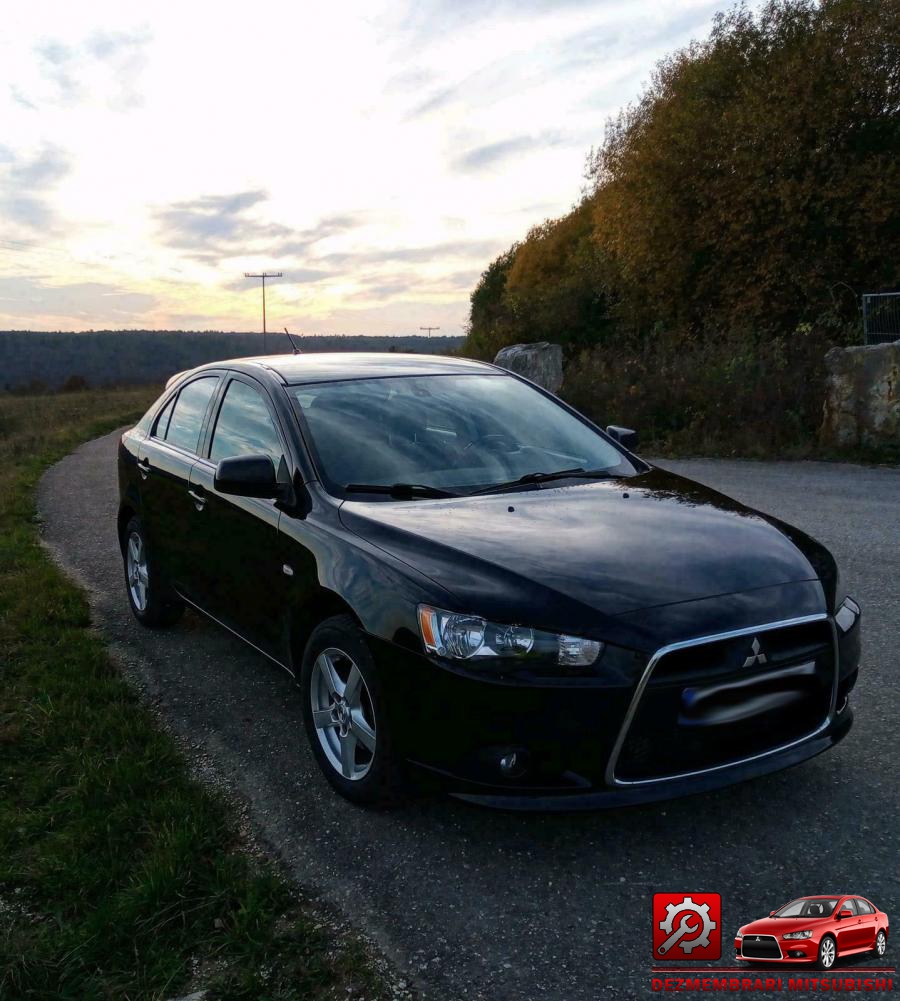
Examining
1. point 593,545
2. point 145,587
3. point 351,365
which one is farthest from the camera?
point 145,587

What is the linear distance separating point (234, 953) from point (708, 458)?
38.0 ft

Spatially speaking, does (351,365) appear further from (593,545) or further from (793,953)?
(793,953)

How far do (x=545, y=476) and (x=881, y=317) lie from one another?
13492mm

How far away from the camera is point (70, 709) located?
4.36m

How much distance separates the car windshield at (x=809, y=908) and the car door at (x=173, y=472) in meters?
3.36

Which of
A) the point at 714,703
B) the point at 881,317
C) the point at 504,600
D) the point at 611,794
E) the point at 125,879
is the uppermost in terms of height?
the point at 881,317

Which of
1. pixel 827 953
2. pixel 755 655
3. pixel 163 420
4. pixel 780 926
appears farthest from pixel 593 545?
pixel 163 420

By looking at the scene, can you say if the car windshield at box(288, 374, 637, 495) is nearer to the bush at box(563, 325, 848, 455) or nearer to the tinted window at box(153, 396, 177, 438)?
the tinted window at box(153, 396, 177, 438)

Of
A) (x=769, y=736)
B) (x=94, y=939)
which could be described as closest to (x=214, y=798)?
(x=94, y=939)

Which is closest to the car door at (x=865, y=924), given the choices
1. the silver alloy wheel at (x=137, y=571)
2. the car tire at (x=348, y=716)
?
the car tire at (x=348, y=716)

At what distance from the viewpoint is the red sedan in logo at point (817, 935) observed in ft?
8.18

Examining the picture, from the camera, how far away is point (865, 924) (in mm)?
2537

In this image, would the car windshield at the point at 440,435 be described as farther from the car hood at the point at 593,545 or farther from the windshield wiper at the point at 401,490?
the car hood at the point at 593,545

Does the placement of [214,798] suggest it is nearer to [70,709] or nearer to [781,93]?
[70,709]
